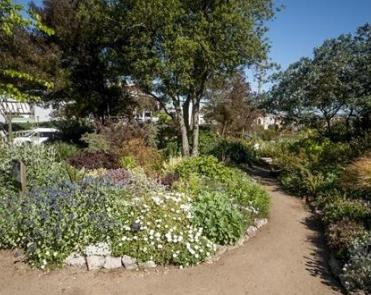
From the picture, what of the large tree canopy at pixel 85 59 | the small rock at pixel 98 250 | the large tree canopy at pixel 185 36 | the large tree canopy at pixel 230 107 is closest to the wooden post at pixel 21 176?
the small rock at pixel 98 250

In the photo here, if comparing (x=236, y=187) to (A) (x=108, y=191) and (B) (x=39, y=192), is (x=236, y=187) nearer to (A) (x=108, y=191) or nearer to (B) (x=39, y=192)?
(A) (x=108, y=191)

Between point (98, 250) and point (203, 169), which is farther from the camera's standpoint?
point (203, 169)

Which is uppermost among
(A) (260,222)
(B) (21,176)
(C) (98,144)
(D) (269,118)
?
(D) (269,118)

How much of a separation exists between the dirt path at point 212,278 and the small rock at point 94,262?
0.13 metres

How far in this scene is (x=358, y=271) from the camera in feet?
15.6

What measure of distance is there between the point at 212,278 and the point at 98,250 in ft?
6.10

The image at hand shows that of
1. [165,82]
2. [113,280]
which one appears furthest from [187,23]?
[113,280]

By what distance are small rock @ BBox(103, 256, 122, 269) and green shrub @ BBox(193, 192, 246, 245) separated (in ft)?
4.90

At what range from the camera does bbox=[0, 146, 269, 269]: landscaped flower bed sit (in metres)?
5.37

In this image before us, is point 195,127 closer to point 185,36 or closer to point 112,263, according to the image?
point 185,36

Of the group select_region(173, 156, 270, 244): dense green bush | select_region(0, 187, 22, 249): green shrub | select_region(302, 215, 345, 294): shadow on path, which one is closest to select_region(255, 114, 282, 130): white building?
select_region(173, 156, 270, 244): dense green bush

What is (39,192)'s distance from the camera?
21.1 feet

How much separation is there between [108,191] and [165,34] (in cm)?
623

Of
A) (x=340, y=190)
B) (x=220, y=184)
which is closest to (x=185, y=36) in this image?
(x=220, y=184)
